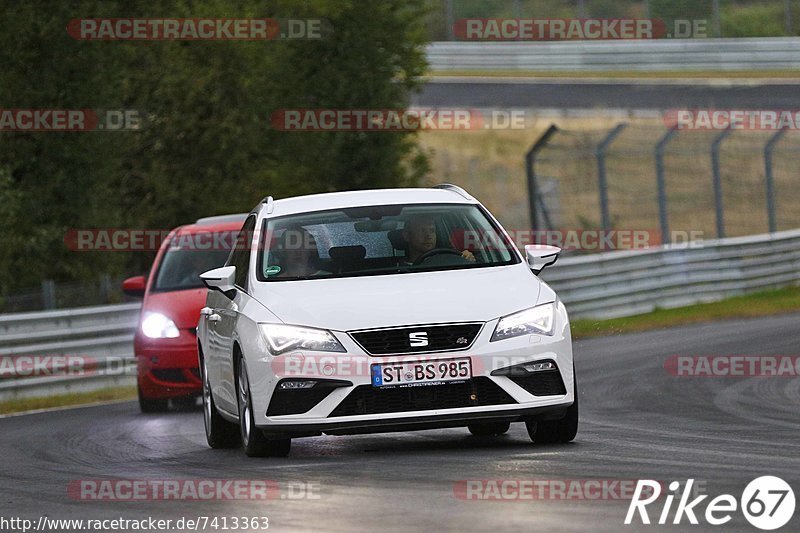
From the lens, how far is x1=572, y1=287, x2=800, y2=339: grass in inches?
906

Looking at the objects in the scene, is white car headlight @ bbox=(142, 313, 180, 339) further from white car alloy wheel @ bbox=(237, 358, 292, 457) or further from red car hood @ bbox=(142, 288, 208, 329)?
white car alloy wheel @ bbox=(237, 358, 292, 457)

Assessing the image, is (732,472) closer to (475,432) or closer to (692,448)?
(692,448)

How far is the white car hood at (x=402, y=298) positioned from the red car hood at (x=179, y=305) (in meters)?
5.63

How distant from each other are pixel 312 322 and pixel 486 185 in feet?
87.5

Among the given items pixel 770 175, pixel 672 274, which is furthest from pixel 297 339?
pixel 770 175

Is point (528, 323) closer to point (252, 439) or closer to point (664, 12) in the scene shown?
point (252, 439)

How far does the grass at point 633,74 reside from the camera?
40812mm

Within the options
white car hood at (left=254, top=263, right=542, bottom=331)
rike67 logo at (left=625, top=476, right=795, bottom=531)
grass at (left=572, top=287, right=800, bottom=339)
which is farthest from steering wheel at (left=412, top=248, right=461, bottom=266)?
grass at (left=572, top=287, right=800, bottom=339)

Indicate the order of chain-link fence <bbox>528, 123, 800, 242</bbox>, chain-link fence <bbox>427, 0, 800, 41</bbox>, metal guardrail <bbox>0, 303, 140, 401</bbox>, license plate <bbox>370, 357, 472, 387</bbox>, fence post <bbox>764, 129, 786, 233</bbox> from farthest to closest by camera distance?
chain-link fence <bbox>427, 0, 800, 41</bbox>
chain-link fence <bbox>528, 123, 800, 242</bbox>
fence post <bbox>764, 129, 786, 233</bbox>
metal guardrail <bbox>0, 303, 140, 401</bbox>
license plate <bbox>370, 357, 472, 387</bbox>

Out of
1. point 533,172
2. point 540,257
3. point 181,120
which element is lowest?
point 533,172

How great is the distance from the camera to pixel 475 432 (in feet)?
36.4

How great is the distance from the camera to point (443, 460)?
929cm

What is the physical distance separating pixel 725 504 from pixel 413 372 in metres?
2.62

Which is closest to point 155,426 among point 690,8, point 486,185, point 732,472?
point 732,472
